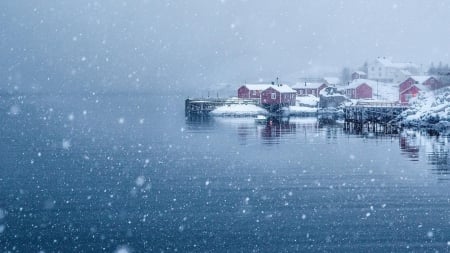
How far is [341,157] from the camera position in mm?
34000

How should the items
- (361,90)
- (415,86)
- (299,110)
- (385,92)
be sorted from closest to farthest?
(415,86) → (299,110) → (361,90) → (385,92)

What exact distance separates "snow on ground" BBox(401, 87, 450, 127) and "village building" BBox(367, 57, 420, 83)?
4930cm

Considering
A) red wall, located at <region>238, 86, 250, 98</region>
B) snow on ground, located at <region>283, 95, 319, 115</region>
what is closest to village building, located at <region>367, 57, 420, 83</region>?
snow on ground, located at <region>283, 95, 319, 115</region>

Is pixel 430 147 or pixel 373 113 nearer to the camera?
pixel 430 147

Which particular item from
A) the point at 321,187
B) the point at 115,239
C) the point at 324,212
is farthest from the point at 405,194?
the point at 115,239

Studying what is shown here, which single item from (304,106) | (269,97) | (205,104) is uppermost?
(269,97)

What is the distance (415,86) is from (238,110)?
87.3 ft

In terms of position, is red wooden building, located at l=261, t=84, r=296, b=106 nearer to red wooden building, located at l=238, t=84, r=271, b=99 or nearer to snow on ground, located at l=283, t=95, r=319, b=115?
red wooden building, located at l=238, t=84, r=271, b=99

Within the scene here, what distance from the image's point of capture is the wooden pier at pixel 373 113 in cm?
6906

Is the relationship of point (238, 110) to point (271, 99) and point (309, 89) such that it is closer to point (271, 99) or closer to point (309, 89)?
point (271, 99)

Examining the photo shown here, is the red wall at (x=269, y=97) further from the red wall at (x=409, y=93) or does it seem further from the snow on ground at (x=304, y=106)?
the red wall at (x=409, y=93)

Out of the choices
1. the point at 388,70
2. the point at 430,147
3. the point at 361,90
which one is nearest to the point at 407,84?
the point at 361,90

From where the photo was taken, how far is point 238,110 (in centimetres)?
8738

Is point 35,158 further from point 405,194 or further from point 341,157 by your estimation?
point 405,194
